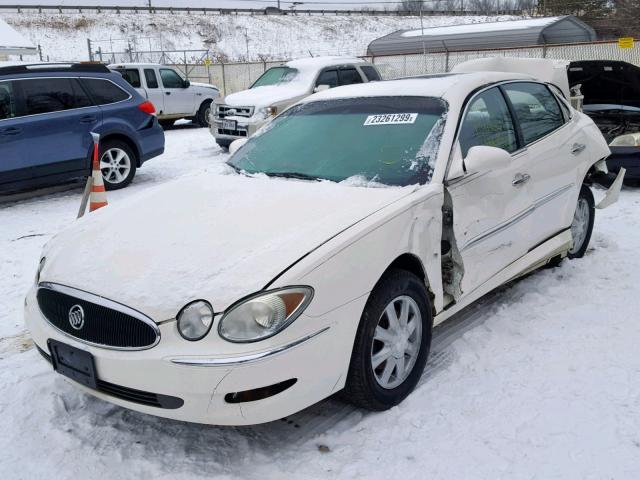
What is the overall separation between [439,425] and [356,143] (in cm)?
170

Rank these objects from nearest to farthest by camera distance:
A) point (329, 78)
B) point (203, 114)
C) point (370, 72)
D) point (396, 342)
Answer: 1. point (396, 342)
2. point (329, 78)
3. point (370, 72)
4. point (203, 114)

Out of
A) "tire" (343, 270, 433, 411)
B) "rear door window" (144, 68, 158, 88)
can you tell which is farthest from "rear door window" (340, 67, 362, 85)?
"tire" (343, 270, 433, 411)

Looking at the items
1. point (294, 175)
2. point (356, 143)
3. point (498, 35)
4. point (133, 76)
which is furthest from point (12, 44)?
point (498, 35)

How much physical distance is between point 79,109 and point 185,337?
673cm

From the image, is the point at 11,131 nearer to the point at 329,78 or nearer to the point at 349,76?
the point at 329,78

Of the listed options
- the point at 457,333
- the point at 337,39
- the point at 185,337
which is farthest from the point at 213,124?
the point at 337,39

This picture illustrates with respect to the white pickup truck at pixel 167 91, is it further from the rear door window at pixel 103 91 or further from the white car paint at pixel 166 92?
the rear door window at pixel 103 91

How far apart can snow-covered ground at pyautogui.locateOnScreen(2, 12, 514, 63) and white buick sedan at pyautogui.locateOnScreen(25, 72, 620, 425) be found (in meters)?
53.5

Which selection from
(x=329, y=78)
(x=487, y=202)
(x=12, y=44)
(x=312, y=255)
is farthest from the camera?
(x=12, y=44)

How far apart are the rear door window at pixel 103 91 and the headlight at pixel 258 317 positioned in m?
6.95

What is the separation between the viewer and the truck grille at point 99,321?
2.48m

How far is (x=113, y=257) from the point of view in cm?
284

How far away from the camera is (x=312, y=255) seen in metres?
2.57

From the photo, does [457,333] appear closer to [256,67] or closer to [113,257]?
[113,257]
